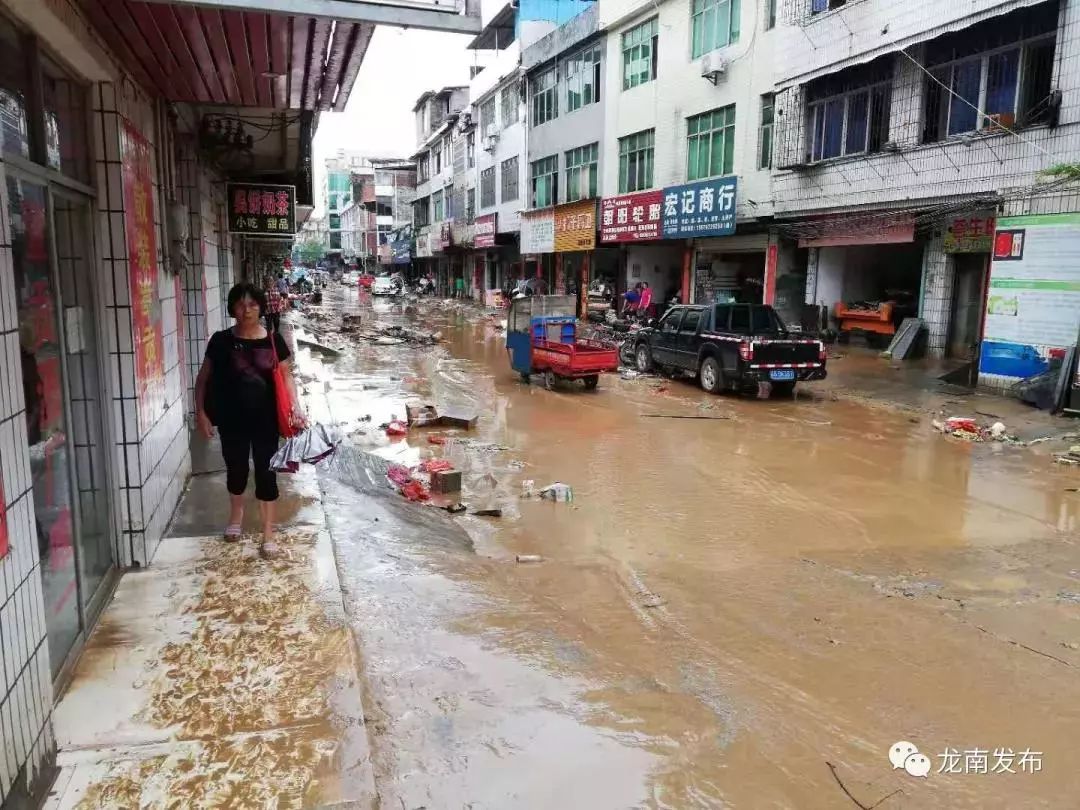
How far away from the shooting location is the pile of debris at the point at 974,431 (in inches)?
422

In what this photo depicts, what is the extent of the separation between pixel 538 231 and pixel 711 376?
19.7 m

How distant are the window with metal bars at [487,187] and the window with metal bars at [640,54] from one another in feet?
49.2

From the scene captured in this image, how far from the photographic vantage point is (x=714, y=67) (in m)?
21.3

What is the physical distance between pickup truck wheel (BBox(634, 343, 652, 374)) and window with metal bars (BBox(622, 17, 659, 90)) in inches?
463

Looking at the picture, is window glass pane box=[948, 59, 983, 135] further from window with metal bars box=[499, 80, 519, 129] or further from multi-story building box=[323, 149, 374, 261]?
multi-story building box=[323, 149, 374, 261]

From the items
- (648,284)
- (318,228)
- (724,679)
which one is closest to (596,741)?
(724,679)

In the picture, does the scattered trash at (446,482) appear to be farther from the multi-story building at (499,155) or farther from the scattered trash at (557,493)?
the multi-story building at (499,155)

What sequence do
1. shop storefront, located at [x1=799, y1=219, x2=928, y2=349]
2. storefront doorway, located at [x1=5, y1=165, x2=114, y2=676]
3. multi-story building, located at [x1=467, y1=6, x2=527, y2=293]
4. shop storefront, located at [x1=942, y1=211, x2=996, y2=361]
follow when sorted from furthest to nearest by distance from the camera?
multi-story building, located at [x1=467, y1=6, x2=527, y2=293], shop storefront, located at [x1=799, y1=219, x2=928, y2=349], shop storefront, located at [x1=942, y1=211, x2=996, y2=361], storefront doorway, located at [x1=5, y1=165, x2=114, y2=676]

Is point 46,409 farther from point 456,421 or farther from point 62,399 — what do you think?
point 456,421

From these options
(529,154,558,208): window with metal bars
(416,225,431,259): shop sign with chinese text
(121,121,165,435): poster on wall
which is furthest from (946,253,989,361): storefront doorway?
(416,225,431,259): shop sign with chinese text

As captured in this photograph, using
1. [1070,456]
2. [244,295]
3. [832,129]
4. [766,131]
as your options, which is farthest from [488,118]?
[244,295]

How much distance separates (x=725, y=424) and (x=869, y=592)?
653cm

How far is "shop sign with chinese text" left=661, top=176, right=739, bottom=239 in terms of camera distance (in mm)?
20922

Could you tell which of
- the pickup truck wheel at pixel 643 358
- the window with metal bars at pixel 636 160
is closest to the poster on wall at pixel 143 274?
the pickup truck wheel at pixel 643 358
